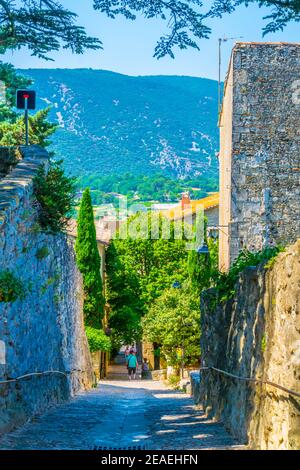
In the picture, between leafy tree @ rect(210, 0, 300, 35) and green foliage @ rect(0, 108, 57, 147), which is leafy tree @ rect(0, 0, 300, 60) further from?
green foliage @ rect(0, 108, 57, 147)

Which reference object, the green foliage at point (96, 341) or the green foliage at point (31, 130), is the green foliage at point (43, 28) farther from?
the green foliage at point (96, 341)

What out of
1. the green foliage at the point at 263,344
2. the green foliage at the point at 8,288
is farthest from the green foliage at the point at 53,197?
the green foliage at the point at 263,344

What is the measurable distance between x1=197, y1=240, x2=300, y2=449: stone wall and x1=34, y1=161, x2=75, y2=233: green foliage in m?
3.36

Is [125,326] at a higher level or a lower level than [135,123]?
lower

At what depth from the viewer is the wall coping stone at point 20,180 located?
487 inches

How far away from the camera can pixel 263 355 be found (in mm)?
9711

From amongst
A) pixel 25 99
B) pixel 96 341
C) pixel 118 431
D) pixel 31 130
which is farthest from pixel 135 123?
pixel 118 431

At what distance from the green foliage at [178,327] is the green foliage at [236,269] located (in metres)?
26.4

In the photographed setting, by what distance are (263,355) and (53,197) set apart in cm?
638

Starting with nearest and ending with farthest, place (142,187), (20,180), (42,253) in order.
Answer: (20,180)
(42,253)
(142,187)

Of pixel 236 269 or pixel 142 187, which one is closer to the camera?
pixel 236 269

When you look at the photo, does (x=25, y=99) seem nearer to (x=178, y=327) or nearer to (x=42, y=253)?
(x=42, y=253)
